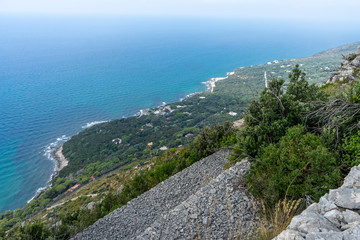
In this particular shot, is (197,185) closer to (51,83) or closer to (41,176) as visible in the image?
(41,176)

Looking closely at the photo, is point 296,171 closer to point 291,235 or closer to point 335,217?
point 335,217

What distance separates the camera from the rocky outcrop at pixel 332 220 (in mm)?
2287

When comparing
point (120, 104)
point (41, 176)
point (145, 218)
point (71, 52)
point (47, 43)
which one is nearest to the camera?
point (145, 218)

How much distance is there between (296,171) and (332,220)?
7.16ft

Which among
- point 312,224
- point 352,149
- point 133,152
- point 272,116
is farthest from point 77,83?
point 312,224

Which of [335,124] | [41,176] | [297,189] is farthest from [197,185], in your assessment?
[41,176]

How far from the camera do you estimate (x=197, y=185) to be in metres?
9.77

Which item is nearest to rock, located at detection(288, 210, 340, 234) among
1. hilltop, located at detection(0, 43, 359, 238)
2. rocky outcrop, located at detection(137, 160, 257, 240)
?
rocky outcrop, located at detection(137, 160, 257, 240)

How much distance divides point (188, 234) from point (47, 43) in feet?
784

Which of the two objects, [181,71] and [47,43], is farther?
[47,43]

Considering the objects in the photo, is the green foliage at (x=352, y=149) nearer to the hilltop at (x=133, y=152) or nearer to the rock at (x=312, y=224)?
the rock at (x=312, y=224)

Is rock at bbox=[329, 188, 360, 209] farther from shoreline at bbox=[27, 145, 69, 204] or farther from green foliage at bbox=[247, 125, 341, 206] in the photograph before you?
shoreline at bbox=[27, 145, 69, 204]

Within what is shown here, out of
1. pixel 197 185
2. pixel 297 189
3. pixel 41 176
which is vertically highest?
pixel 297 189

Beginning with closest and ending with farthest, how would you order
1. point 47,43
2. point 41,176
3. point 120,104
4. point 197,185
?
point 197,185 < point 41,176 < point 120,104 < point 47,43
